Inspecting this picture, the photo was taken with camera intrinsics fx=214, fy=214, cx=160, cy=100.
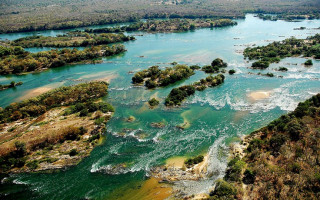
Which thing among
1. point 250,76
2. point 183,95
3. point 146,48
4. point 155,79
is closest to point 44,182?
point 183,95

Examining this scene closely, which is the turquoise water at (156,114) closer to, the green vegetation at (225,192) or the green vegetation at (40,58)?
the green vegetation at (225,192)

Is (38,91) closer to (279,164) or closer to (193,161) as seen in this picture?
(193,161)

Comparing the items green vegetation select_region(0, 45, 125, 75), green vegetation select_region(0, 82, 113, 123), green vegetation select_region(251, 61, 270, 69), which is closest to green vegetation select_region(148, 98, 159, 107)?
green vegetation select_region(0, 82, 113, 123)

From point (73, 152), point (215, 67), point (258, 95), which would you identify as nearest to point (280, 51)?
point (215, 67)

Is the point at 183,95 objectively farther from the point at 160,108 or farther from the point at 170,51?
the point at 170,51

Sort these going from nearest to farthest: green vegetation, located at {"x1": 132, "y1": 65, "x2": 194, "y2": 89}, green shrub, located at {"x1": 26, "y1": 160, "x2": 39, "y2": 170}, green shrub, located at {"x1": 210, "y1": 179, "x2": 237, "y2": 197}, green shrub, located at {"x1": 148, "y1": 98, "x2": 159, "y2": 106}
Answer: green shrub, located at {"x1": 210, "y1": 179, "x2": 237, "y2": 197} → green shrub, located at {"x1": 26, "y1": 160, "x2": 39, "y2": 170} → green shrub, located at {"x1": 148, "y1": 98, "x2": 159, "y2": 106} → green vegetation, located at {"x1": 132, "y1": 65, "x2": 194, "y2": 89}

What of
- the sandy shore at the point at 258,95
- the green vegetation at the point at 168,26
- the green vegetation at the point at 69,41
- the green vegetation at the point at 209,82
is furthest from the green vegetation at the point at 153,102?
the green vegetation at the point at 168,26

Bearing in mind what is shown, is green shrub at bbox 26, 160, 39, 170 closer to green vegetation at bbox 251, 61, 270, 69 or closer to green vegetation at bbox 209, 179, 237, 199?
green vegetation at bbox 209, 179, 237, 199
